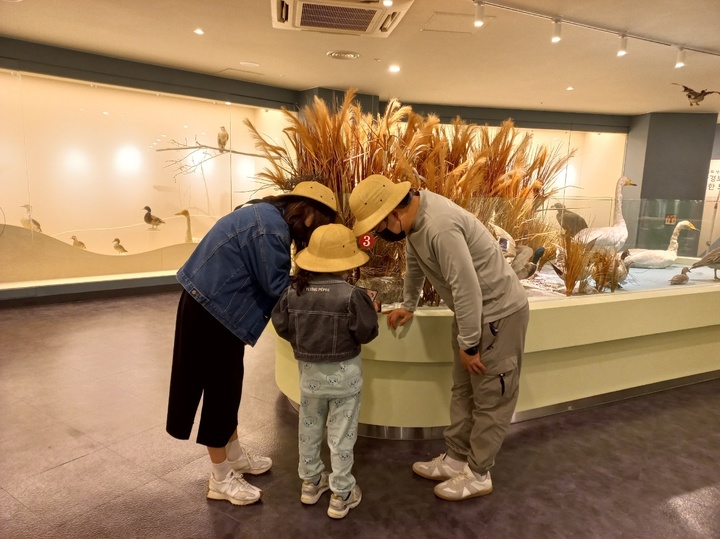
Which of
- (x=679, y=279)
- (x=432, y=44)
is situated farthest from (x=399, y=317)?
(x=432, y=44)

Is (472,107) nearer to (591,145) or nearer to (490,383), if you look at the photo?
(591,145)

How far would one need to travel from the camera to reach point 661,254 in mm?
3547

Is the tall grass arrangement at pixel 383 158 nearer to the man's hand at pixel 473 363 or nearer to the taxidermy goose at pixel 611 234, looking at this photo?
the taxidermy goose at pixel 611 234

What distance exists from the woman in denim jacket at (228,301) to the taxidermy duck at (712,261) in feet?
10.2

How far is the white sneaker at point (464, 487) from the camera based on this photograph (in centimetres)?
192

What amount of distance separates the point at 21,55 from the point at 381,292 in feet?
15.7

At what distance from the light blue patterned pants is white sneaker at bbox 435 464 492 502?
381 millimetres

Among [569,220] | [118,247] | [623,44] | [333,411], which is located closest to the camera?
[333,411]

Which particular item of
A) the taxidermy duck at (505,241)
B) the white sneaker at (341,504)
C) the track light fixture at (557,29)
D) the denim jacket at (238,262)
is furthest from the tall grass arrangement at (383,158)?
the track light fixture at (557,29)

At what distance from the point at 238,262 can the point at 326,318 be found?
Answer: 14.1 inches

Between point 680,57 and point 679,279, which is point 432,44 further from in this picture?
point 679,279

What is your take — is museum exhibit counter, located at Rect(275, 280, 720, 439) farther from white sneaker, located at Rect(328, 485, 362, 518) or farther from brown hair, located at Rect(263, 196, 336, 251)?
brown hair, located at Rect(263, 196, 336, 251)

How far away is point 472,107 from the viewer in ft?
26.3

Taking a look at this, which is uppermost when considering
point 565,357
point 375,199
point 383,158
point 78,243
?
point 383,158
